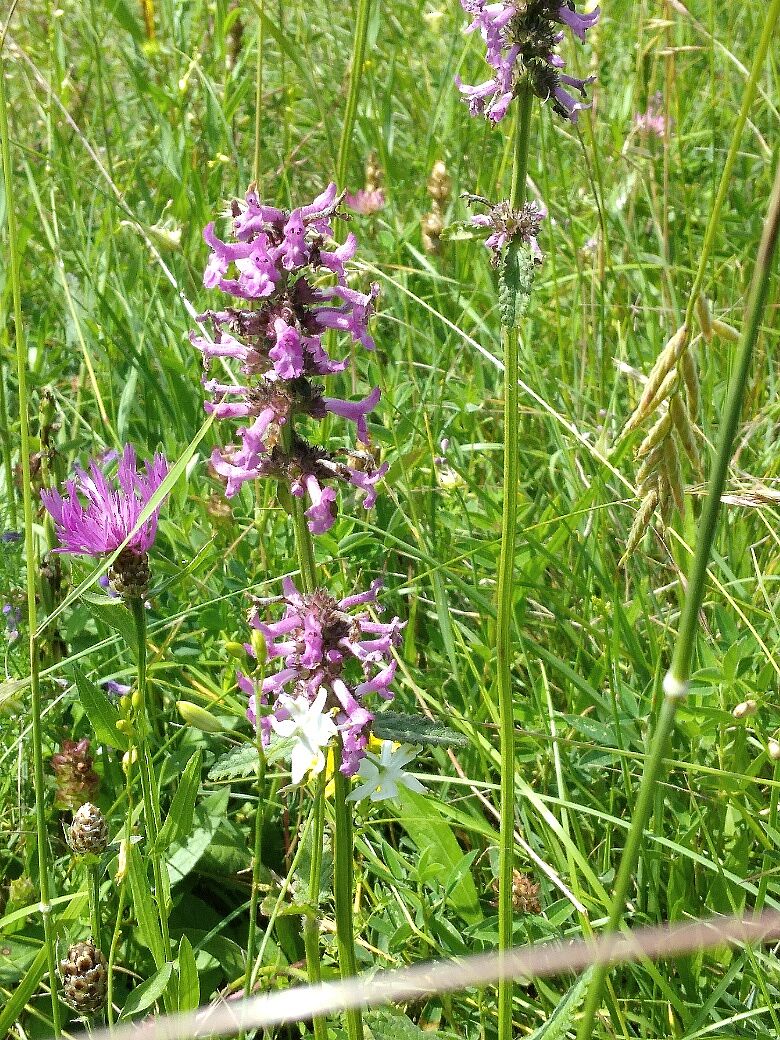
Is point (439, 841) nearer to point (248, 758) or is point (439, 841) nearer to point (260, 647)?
point (248, 758)

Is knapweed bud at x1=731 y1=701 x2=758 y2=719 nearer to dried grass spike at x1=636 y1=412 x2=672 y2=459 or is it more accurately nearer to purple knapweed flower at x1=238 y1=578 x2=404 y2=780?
dried grass spike at x1=636 y1=412 x2=672 y2=459

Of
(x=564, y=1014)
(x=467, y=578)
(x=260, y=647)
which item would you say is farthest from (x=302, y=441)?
(x=467, y=578)

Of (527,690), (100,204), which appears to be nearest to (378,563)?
(527,690)

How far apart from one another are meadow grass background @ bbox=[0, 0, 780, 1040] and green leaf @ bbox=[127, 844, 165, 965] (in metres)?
0.13

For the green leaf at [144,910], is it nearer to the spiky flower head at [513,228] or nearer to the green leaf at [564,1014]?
A: the green leaf at [564,1014]

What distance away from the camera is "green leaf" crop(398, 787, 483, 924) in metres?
1.44

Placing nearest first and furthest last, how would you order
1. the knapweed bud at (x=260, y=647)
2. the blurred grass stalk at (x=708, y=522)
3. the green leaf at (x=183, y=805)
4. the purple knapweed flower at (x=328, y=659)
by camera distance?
the blurred grass stalk at (x=708, y=522) < the knapweed bud at (x=260, y=647) < the purple knapweed flower at (x=328, y=659) < the green leaf at (x=183, y=805)

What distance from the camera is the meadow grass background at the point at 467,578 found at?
141 centimetres

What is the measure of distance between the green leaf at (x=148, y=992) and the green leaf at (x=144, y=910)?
0.02 meters

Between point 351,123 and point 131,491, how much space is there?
552mm

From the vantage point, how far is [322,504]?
3.47 ft

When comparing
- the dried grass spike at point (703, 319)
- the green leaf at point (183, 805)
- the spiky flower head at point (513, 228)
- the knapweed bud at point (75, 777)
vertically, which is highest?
the spiky flower head at point (513, 228)

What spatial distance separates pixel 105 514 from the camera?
4.46 feet

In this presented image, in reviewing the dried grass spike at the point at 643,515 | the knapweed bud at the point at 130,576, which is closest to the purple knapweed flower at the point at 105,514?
the knapweed bud at the point at 130,576
